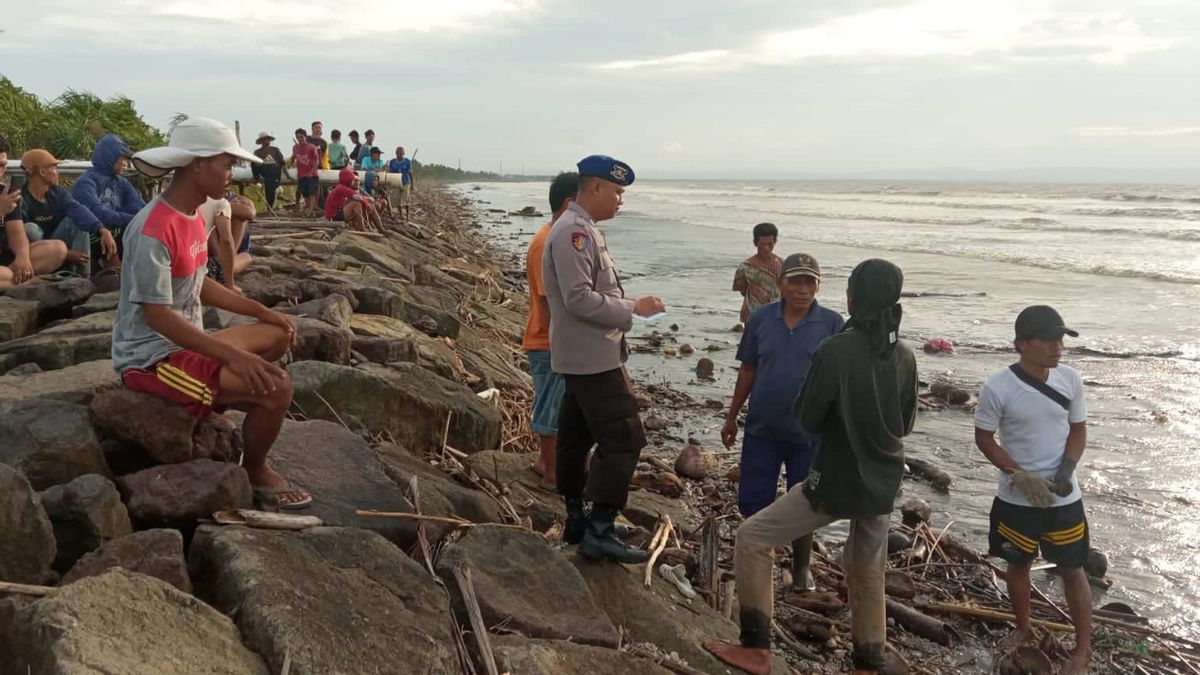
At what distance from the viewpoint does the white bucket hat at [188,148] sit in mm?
3445

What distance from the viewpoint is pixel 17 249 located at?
7.30 metres

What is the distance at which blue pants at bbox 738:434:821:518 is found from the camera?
5.16 meters

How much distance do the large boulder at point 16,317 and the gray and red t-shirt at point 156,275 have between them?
3.04 metres

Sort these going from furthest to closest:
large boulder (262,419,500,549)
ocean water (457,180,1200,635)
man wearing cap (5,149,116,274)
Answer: man wearing cap (5,149,116,274) < ocean water (457,180,1200,635) < large boulder (262,419,500,549)

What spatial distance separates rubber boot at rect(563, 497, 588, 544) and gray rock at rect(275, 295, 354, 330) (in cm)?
286

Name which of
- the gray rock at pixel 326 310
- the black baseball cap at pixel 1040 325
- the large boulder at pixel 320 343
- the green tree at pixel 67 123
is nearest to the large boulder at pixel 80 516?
the large boulder at pixel 320 343

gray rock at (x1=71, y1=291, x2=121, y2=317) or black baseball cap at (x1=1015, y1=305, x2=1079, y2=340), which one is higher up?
black baseball cap at (x1=1015, y1=305, x2=1079, y2=340)

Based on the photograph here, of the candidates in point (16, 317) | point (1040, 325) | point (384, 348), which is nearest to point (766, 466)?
point (1040, 325)

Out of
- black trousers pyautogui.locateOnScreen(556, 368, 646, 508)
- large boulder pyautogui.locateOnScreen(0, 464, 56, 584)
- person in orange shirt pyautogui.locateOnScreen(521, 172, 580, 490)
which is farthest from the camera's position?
person in orange shirt pyautogui.locateOnScreen(521, 172, 580, 490)

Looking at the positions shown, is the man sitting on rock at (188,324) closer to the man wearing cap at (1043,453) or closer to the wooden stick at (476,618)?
the wooden stick at (476,618)

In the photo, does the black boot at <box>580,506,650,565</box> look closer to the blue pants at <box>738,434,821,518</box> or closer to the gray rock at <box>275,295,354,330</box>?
the blue pants at <box>738,434,821,518</box>

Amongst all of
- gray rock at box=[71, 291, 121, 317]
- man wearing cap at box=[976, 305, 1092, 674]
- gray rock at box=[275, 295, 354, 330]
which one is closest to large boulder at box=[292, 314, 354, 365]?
gray rock at box=[275, 295, 354, 330]

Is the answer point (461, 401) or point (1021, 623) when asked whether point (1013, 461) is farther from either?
point (461, 401)

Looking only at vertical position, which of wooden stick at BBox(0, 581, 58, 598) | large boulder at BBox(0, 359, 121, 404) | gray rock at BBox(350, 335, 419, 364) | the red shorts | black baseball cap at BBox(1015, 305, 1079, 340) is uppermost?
black baseball cap at BBox(1015, 305, 1079, 340)
